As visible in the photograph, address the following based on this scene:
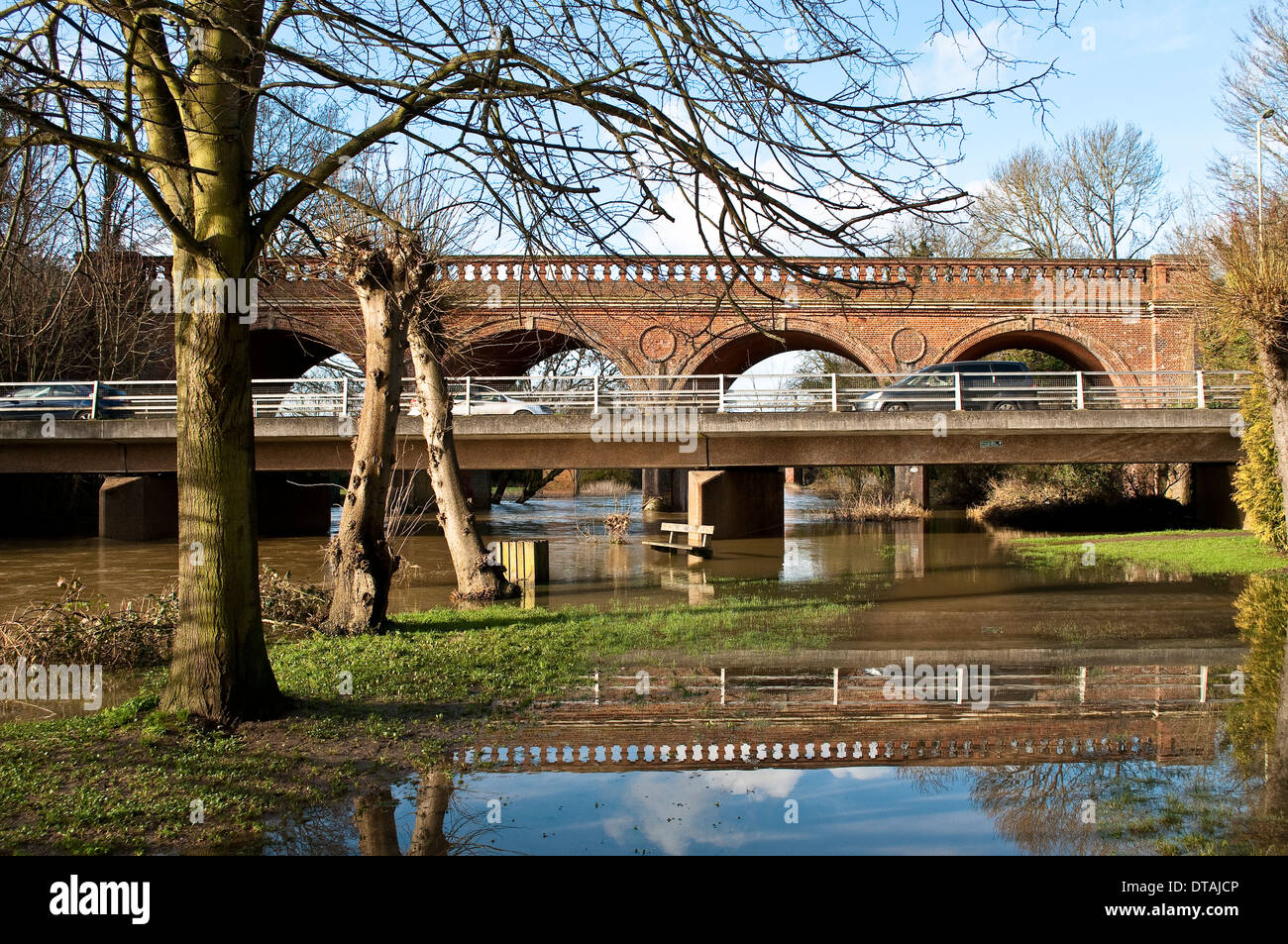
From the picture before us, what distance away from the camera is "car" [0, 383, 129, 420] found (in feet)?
73.9

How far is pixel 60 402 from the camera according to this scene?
74.6 ft

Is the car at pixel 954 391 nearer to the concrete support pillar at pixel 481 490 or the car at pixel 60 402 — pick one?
the car at pixel 60 402

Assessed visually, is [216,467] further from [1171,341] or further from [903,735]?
[1171,341]

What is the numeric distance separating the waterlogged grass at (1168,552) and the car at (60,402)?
66.5 feet

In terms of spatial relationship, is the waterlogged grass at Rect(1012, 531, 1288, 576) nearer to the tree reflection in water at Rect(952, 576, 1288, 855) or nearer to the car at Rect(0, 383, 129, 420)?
the tree reflection in water at Rect(952, 576, 1288, 855)

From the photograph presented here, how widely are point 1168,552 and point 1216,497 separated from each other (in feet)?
21.4

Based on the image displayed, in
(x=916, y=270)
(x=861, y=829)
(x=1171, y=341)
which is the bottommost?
(x=861, y=829)

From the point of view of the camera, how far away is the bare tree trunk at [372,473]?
1040 centimetres

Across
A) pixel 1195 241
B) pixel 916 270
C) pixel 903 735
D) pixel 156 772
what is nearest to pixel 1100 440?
pixel 1195 241

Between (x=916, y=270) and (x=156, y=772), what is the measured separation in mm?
28172

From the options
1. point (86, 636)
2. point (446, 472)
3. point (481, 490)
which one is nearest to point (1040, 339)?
point (481, 490)

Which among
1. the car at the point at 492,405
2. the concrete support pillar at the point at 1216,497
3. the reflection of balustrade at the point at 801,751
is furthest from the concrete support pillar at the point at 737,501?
the reflection of balustrade at the point at 801,751

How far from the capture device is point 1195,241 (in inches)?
717
